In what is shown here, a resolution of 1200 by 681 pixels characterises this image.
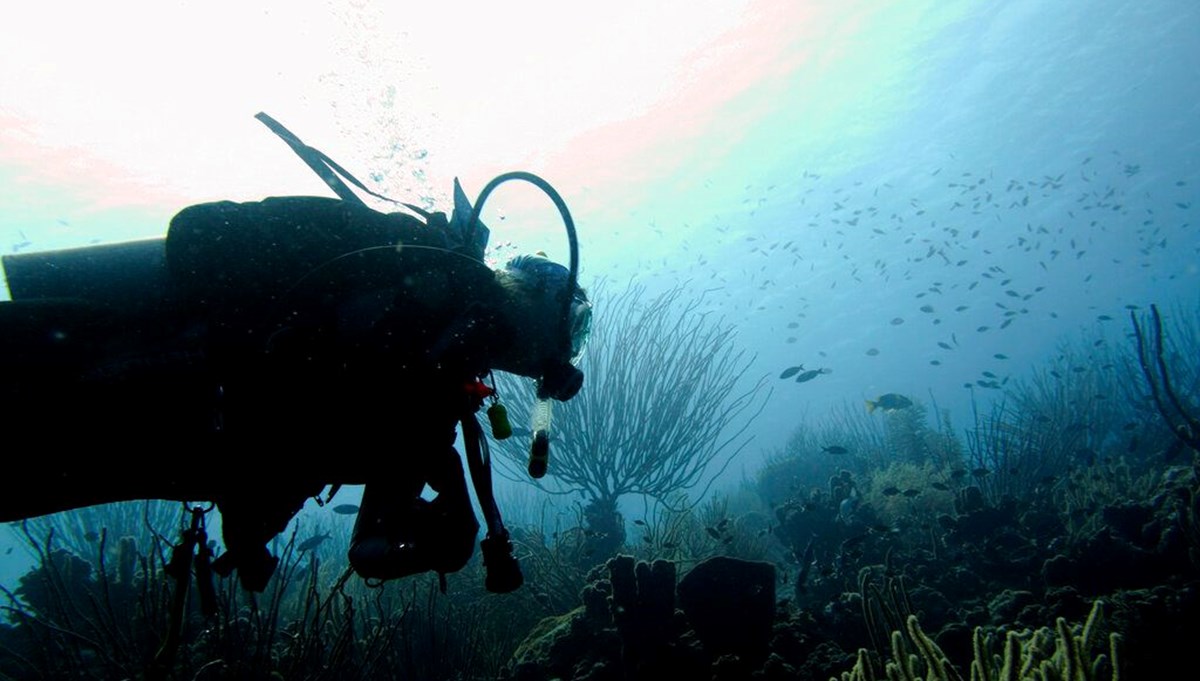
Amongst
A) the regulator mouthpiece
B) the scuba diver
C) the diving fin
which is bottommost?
the regulator mouthpiece

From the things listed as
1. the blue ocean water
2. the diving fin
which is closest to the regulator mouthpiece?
the diving fin

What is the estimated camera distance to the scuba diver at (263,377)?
157 centimetres

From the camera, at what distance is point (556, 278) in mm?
2377

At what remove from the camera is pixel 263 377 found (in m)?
1.61

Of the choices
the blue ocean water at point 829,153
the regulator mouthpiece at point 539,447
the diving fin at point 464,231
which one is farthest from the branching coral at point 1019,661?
the blue ocean water at point 829,153

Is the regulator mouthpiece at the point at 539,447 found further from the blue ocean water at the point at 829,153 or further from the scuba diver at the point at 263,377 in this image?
the blue ocean water at the point at 829,153

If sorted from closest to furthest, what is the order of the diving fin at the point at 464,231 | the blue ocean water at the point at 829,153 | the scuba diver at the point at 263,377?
the scuba diver at the point at 263,377, the diving fin at the point at 464,231, the blue ocean water at the point at 829,153

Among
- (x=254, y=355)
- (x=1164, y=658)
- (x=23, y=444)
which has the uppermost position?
(x=254, y=355)

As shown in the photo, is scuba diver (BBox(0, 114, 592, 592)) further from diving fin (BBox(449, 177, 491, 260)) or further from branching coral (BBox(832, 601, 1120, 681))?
branching coral (BBox(832, 601, 1120, 681))

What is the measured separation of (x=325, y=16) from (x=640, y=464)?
8352 mm

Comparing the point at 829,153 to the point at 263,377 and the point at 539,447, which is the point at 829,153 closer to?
the point at 539,447

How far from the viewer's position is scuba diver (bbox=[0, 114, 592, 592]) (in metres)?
1.57

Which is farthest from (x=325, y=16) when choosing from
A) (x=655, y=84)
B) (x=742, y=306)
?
(x=742, y=306)

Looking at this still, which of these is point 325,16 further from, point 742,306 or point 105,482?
point 742,306
